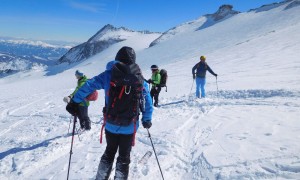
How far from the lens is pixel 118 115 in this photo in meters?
4.57

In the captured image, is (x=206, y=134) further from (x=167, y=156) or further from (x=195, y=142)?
(x=167, y=156)

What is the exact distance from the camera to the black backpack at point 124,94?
4420 millimetres

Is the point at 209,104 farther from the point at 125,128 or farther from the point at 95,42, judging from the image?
the point at 95,42

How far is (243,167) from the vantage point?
18.6ft

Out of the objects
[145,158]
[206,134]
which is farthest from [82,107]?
[206,134]

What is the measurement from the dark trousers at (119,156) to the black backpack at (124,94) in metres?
0.30

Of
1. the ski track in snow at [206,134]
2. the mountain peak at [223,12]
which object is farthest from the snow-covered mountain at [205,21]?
the ski track in snow at [206,134]

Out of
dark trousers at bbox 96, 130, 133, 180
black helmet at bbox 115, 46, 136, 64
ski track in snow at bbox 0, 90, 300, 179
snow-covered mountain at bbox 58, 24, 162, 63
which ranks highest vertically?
snow-covered mountain at bbox 58, 24, 162, 63

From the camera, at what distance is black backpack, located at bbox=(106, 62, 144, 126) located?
442 centimetres

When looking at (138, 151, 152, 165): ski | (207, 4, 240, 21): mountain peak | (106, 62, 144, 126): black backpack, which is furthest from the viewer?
(207, 4, 240, 21): mountain peak

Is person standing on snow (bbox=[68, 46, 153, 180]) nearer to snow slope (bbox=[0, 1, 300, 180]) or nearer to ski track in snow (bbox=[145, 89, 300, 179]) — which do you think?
snow slope (bbox=[0, 1, 300, 180])

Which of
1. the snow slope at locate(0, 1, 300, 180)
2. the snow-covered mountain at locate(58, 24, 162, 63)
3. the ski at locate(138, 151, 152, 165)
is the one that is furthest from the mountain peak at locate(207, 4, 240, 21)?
the ski at locate(138, 151, 152, 165)

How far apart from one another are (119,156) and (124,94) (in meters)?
1.14

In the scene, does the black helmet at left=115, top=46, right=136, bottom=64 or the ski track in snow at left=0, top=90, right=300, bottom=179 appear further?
the ski track in snow at left=0, top=90, right=300, bottom=179
